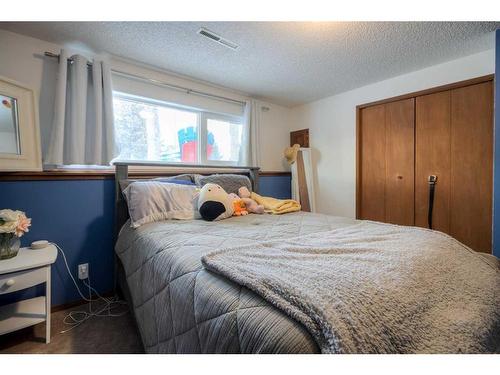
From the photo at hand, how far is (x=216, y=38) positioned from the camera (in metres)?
1.80

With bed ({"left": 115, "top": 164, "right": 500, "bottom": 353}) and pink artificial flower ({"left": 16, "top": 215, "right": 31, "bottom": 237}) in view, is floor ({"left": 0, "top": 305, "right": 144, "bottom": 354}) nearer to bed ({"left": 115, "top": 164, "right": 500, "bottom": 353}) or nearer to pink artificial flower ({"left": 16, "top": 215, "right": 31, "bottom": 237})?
bed ({"left": 115, "top": 164, "right": 500, "bottom": 353})

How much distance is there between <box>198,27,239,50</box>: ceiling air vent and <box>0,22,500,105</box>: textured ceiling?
40 mm

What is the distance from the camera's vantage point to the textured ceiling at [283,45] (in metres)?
1.67

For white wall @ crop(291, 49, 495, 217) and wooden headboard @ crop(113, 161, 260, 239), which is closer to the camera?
wooden headboard @ crop(113, 161, 260, 239)

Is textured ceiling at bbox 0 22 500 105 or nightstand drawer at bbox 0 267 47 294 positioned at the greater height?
textured ceiling at bbox 0 22 500 105

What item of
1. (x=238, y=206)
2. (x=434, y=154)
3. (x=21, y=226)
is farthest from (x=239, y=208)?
(x=434, y=154)

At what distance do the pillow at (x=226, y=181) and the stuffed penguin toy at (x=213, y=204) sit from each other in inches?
13.0

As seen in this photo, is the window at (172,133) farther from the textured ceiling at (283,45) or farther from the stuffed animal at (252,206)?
the stuffed animal at (252,206)

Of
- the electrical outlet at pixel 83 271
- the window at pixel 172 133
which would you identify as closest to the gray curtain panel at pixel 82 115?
the window at pixel 172 133

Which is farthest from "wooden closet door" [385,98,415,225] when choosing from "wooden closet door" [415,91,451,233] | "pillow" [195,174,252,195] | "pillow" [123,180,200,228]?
"pillow" [123,180,200,228]

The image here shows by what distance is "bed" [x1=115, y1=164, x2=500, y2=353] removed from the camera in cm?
55
